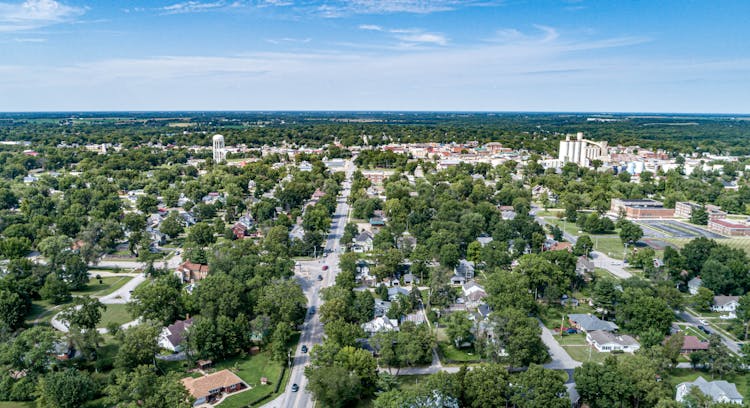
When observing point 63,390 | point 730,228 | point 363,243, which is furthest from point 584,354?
point 730,228

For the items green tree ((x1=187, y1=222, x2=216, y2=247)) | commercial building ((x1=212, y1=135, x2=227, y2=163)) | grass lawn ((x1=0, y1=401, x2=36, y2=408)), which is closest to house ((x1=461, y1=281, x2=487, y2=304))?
green tree ((x1=187, y1=222, x2=216, y2=247))

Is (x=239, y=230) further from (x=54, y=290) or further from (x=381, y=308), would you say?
(x=381, y=308)

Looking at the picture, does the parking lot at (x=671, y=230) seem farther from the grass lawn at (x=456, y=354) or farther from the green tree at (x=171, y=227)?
Result: the green tree at (x=171, y=227)

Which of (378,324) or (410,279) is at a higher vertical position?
(378,324)

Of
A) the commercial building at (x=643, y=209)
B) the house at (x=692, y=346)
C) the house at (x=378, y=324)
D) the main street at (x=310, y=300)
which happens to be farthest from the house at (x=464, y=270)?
the commercial building at (x=643, y=209)

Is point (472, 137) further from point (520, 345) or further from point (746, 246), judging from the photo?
point (520, 345)

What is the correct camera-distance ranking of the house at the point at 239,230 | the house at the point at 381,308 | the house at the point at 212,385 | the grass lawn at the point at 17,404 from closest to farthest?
the grass lawn at the point at 17,404
the house at the point at 212,385
the house at the point at 381,308
the house at the point at 239,230
